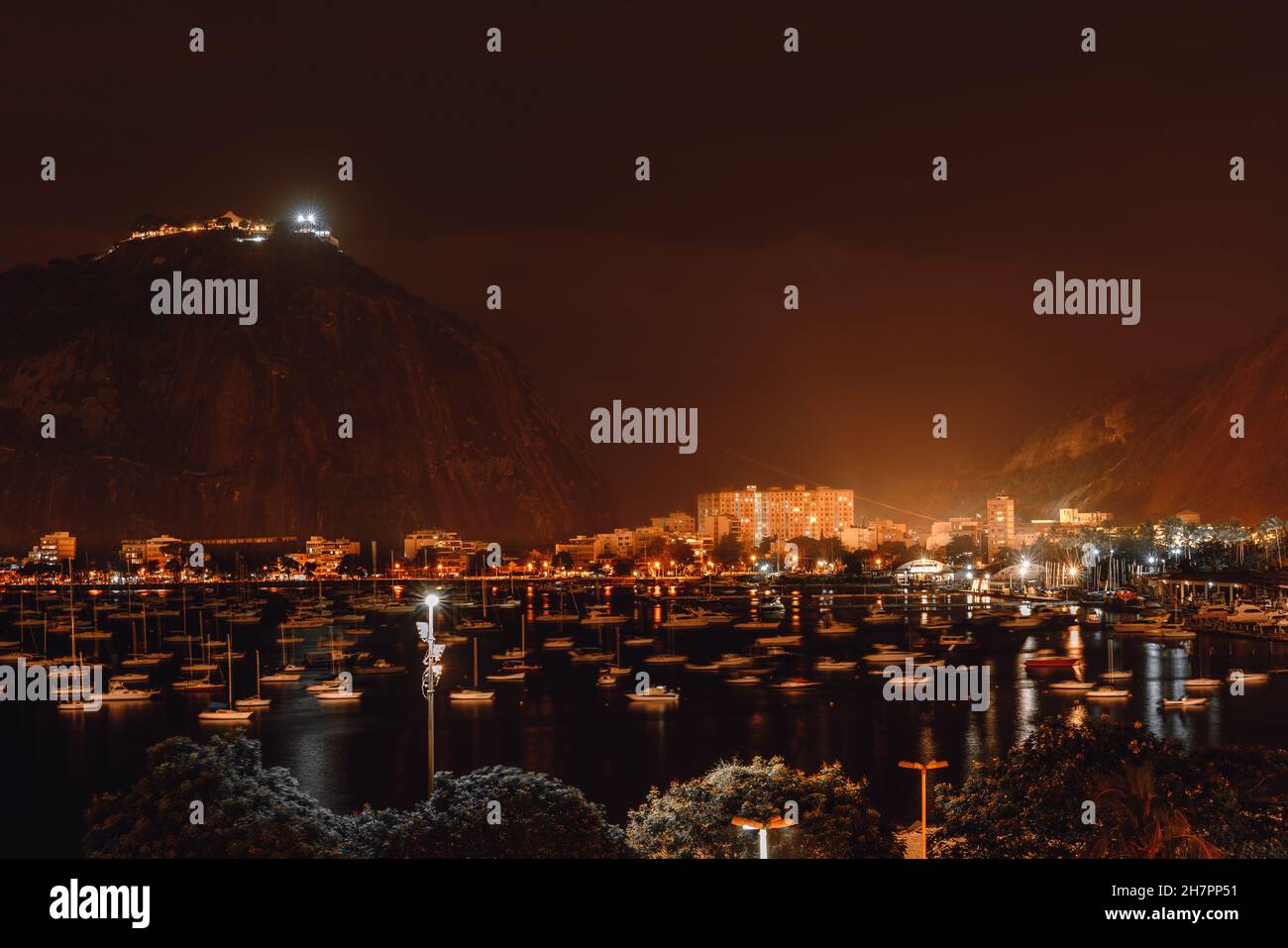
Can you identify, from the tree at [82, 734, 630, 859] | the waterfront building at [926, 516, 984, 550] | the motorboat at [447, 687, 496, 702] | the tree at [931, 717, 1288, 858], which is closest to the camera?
the tree at [82, 734, 630, 859]

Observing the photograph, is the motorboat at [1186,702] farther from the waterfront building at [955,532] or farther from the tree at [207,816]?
the waterfront building at [955,532]

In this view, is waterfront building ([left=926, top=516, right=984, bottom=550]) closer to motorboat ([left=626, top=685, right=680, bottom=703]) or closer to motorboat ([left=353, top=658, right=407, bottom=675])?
motorboat ([left=353, top=658, right=407, bottom=675])

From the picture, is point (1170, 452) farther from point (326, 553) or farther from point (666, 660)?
point (666, 660)

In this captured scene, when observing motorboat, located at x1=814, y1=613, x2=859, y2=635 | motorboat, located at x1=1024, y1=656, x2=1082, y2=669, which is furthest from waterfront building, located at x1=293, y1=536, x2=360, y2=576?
motorboat, located at x1=1024, y1=656, x2=1082, y2=669

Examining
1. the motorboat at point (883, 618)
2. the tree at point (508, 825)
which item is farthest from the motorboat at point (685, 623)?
the tree at point (508, 825)

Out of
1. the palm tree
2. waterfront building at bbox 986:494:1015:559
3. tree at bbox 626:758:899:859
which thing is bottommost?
tree at bbox 626:758:899:859

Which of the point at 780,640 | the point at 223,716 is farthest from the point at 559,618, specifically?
the point at 223,716
